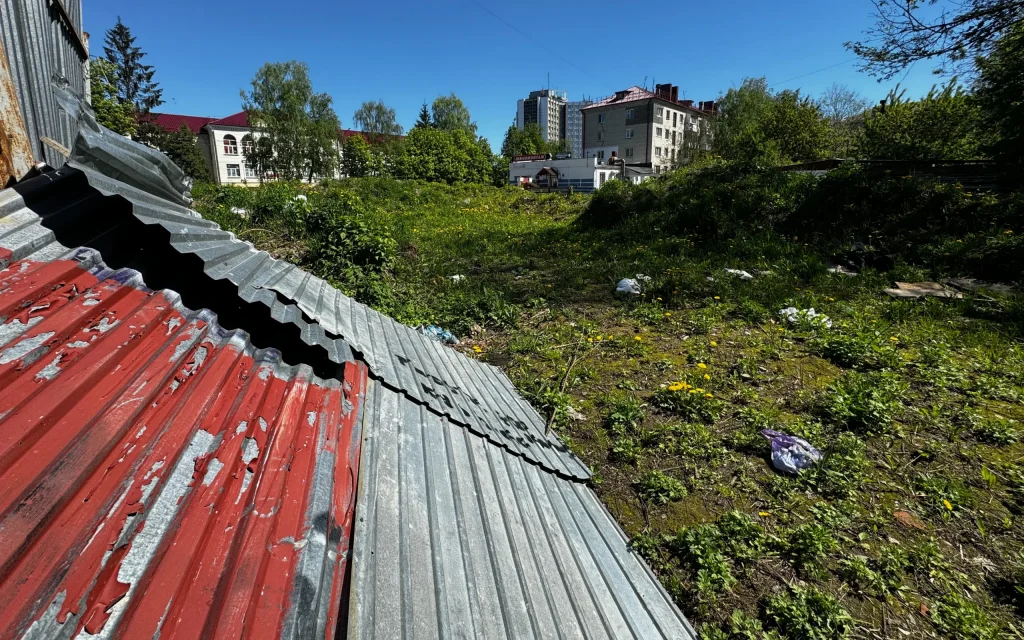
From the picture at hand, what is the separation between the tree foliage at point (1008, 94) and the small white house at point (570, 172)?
81.6 feet

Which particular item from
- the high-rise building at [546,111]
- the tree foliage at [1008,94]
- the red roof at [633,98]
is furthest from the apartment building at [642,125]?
the high-rise building at [546,111]

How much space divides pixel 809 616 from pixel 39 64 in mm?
4510

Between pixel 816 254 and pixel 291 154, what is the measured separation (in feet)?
103

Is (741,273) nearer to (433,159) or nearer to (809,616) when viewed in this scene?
(809,616)

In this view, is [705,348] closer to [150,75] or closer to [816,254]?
[816,254]

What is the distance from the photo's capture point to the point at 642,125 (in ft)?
152

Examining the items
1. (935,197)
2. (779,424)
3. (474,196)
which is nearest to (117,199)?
(779,424)

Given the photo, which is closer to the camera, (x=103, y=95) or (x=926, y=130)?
(x=103, y=95)

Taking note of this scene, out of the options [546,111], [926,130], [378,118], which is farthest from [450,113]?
[546,111]

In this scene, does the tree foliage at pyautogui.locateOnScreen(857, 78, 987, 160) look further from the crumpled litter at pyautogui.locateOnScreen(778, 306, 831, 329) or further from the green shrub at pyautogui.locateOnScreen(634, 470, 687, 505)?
the green shrub at pyautogui.locateOnScreen(634, 470, 687, 505)

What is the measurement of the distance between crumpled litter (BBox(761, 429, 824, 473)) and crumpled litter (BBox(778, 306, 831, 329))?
2.81m

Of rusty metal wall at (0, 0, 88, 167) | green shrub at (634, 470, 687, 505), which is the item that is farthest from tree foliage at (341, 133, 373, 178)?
green shrub at (634, 470, 687, 505)

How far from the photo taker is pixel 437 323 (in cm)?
649

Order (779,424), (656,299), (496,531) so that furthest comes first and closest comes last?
(656,299) < (779,424) < (496,531)
